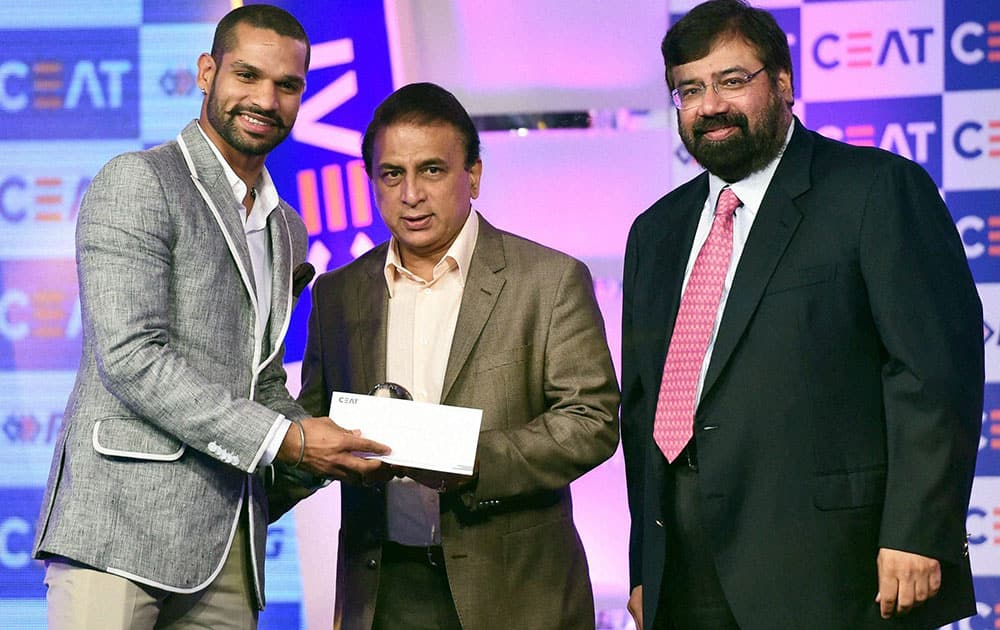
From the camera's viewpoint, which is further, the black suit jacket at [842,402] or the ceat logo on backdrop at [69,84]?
the ceat logo on backdrop at [69,84]

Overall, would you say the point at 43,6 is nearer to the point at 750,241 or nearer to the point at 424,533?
the point at 424,533

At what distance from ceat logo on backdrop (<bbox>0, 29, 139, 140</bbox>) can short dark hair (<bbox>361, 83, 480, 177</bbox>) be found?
1770 mm

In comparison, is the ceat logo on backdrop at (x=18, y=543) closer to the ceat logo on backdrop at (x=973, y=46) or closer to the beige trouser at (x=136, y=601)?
the beige trouser at (x=136, y=601)

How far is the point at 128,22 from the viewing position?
4.46m

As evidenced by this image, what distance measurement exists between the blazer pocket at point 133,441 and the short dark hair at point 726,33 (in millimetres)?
1448

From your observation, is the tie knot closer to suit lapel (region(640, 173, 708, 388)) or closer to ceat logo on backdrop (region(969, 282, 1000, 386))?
suit lapel (region(640, 173, 708, 388))

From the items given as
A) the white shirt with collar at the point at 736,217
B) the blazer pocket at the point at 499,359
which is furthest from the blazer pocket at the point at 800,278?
the blazer pocket at the point at 499,359

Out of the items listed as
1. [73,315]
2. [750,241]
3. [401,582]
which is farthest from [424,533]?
[73,315]

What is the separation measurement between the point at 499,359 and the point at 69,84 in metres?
2.47

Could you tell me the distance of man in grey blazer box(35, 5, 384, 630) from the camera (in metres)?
2.42

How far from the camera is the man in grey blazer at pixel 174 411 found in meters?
2.42

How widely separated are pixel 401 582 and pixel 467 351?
59cm

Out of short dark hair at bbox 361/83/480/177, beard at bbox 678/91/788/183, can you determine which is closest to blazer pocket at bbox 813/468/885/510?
beard at bbox 678/91/788/183

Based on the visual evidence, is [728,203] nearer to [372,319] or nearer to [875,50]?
[372,319]
